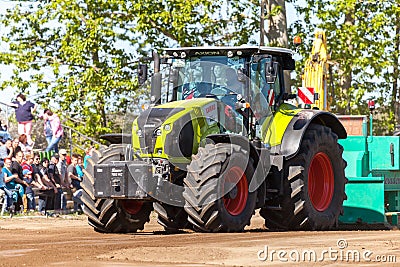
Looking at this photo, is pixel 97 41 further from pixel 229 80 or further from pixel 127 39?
pixel 229 80

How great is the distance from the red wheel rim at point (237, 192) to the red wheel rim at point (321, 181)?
6.51ft

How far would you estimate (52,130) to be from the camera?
23484mm

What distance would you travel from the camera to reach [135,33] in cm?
2980

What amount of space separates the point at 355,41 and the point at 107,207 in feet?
55.1

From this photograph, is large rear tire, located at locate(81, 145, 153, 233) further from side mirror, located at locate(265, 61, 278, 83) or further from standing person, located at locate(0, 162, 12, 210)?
standing person, located at locate(0, 162, 12, 210)

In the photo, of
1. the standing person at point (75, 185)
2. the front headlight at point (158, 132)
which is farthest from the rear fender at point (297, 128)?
the standing person at point (75, 185)

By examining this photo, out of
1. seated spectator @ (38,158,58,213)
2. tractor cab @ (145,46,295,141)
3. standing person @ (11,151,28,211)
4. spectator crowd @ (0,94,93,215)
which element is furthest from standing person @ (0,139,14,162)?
tractor cab @ (145,46,295,141)

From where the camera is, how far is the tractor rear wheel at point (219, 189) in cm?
1330

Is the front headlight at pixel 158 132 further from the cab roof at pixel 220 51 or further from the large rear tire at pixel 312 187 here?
the large rear tire at pixel 312 187

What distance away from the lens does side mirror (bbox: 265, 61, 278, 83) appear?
14516 millimetres

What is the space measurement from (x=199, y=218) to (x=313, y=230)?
254 centimetres

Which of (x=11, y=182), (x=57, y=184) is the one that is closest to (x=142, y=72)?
(x=11, y=182)

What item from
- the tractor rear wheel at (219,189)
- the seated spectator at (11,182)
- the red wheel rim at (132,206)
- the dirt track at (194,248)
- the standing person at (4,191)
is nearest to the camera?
the dirt track at (194,248)

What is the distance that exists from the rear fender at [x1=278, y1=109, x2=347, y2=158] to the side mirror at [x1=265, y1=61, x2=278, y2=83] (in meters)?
0.98
